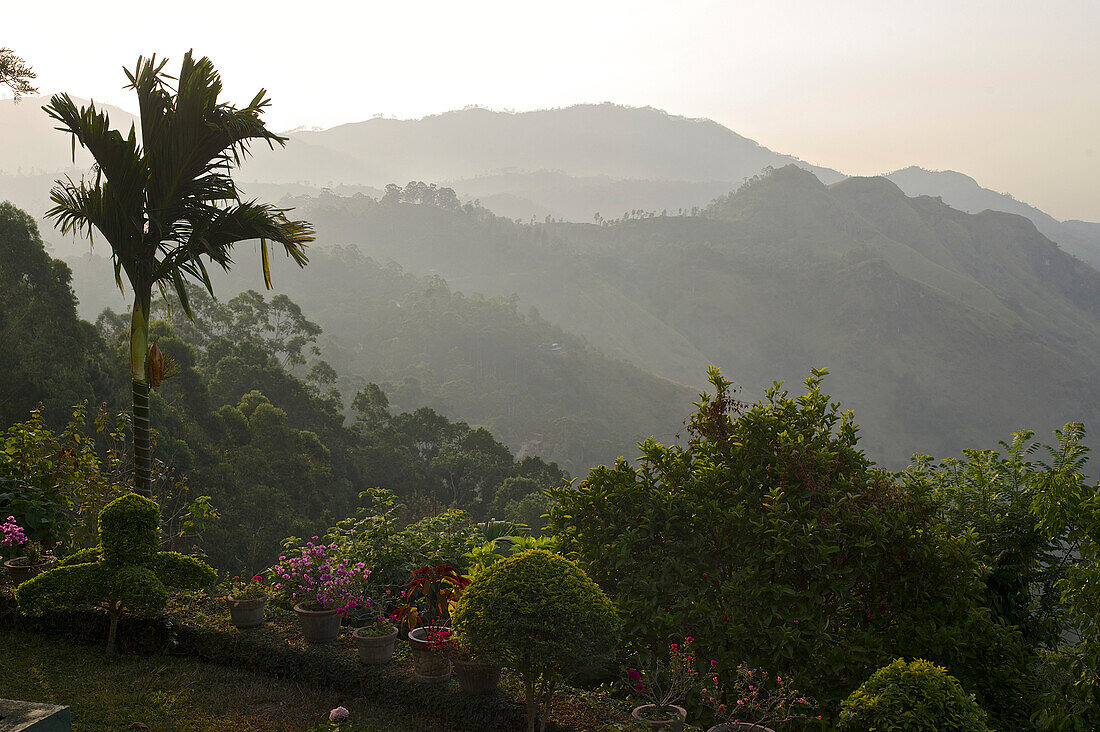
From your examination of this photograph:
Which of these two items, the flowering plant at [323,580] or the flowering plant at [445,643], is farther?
the flowering plant at [323,580]

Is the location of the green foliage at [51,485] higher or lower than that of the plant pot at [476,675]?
higher

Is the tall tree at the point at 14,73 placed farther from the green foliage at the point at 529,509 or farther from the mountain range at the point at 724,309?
the mountain range at the point at 724,309

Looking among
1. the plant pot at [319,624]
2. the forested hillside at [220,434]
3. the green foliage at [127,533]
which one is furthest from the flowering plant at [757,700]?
the forested hillside at [220,434]

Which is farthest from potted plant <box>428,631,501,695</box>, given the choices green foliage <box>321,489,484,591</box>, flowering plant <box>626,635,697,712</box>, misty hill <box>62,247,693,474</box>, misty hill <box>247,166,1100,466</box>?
misty hill <box>247,166,1100,466</box>

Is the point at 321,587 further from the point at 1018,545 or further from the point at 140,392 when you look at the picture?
the point at 1018,545

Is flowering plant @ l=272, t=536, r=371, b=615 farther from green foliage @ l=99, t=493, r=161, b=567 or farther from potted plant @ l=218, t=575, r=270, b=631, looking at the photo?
green foliage @ l=99, t=493, r=161, b=567

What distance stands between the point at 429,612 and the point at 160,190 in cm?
382

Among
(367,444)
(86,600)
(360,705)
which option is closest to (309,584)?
(360,705)

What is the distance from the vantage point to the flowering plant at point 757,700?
3588mm

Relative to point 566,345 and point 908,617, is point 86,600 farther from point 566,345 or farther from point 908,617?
point 566,345

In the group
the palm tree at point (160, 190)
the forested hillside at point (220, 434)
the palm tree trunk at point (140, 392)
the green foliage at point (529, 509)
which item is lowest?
the green foliage at point (529, 509)

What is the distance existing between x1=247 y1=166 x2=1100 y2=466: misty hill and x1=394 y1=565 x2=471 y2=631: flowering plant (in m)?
93.3

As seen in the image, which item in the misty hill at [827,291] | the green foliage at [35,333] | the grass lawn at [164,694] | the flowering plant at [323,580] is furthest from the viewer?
the misty hill at [827,291]

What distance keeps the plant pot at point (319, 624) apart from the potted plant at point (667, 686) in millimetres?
2011
